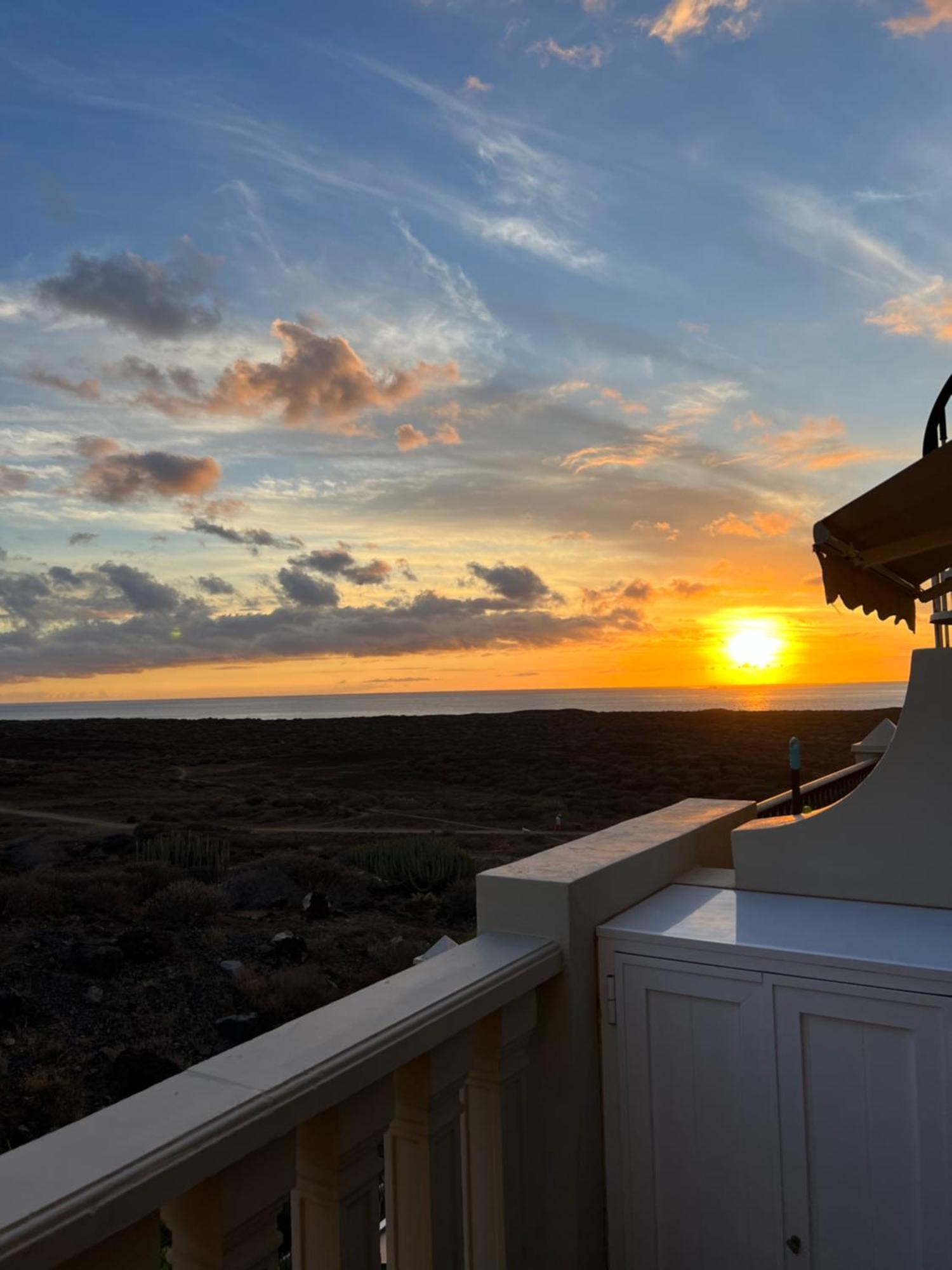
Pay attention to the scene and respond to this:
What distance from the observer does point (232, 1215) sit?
97 cm

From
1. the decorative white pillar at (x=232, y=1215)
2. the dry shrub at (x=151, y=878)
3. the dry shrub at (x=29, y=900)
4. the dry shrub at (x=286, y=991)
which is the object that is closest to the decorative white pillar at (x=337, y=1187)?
the decorative white pillar at (x=232, y=1215)

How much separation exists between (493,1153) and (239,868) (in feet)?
40.1

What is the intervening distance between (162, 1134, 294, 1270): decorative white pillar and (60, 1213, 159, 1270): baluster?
2.3 inches

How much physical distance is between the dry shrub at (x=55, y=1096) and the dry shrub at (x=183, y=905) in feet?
13.1

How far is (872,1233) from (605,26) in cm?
603

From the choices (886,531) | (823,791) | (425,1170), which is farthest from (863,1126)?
(823,791)

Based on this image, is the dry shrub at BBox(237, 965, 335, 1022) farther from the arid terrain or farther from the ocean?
the ocean

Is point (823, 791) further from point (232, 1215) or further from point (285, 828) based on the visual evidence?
point (285, 828)

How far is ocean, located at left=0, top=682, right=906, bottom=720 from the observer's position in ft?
284

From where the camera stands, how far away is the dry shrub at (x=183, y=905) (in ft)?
34.6

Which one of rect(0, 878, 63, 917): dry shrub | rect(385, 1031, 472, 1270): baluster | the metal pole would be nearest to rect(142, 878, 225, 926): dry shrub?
rect(0, 878, 63, 917): dry shrub

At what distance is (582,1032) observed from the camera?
1812mm

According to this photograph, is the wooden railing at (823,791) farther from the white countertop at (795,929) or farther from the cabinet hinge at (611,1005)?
the cabinet hinge at (611,1005)

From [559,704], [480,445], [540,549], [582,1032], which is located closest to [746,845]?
[582,1032]
